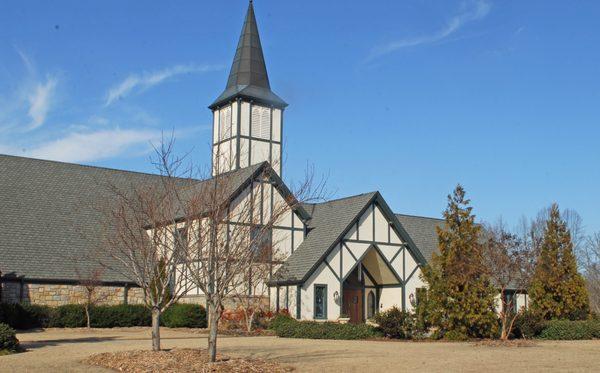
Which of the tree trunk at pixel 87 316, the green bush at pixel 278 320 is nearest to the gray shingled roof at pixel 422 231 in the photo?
the green bush at pixel 278 320

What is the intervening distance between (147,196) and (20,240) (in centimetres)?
1578

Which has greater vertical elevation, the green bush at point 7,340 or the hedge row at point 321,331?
the green bush at point 7,340

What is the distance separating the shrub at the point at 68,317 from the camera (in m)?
30.1

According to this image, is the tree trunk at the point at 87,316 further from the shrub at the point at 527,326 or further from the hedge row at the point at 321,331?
the shrub at the point at 527,326

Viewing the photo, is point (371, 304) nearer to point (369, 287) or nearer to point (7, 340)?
point (369, 287)

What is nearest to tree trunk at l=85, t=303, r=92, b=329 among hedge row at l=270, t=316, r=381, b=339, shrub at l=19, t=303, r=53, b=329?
shrub at l=19, t=303, r=53, b=329

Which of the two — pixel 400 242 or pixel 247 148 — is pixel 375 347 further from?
pixel 247 148

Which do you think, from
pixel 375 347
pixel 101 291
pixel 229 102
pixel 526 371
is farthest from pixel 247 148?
pixel 526 371

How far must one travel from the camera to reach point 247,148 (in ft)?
133

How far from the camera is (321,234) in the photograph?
115ft

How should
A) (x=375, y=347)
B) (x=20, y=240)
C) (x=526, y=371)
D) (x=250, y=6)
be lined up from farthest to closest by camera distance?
(x=250, y=6) < (x=20, y=240) < (x=375, y=347) < (x=526, y=371)

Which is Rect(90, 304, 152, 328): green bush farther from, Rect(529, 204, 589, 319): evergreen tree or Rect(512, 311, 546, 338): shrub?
Rect(529, 204, 589, 319): evergreen tree

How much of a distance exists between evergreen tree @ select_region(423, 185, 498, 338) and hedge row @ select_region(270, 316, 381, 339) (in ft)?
8.77

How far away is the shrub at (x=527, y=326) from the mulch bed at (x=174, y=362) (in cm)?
1326
